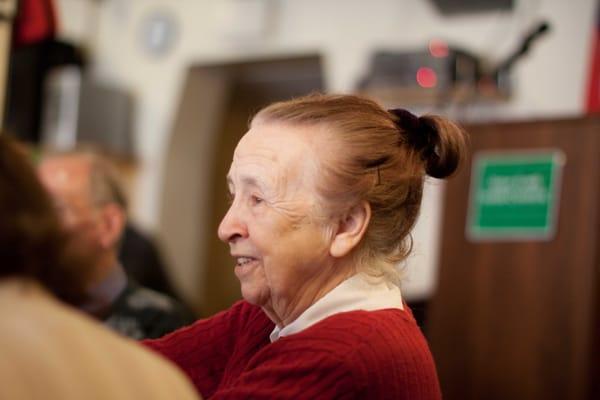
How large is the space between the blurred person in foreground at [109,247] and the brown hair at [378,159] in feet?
2.82

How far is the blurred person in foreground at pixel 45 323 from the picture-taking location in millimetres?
712

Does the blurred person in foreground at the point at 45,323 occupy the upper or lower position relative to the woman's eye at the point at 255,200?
lower

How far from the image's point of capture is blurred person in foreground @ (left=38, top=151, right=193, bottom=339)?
7.16 feet

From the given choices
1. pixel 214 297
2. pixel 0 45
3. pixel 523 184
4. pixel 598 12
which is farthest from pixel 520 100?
pixel 0 45

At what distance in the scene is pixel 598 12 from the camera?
4.10 metres

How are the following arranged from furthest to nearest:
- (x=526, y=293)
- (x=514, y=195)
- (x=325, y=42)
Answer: (x=325, y=42) < (x=514, y=195) < (x=526, y=293)

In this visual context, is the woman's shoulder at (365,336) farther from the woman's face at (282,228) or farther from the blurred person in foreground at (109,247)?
the blurred person in foreground at (109,247)

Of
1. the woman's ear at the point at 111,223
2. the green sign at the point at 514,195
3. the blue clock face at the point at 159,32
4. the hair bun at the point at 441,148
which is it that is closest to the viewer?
the hair bun at the point at 441,148

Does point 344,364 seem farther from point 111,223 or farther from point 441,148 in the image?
point 111,223

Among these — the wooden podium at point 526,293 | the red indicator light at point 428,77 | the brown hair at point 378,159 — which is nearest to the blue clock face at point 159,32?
the red indicator light at point 428,77

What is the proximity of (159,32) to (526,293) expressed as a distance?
3134 millimetres

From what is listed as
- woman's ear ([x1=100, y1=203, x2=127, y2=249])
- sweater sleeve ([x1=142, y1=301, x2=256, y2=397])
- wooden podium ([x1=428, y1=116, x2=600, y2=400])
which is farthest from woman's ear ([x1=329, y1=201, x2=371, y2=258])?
wooden podium ([x1=428, y1=116, x2=600, y2=400])

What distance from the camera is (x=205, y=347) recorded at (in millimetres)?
1418

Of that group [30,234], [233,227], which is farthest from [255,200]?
[30,234]
